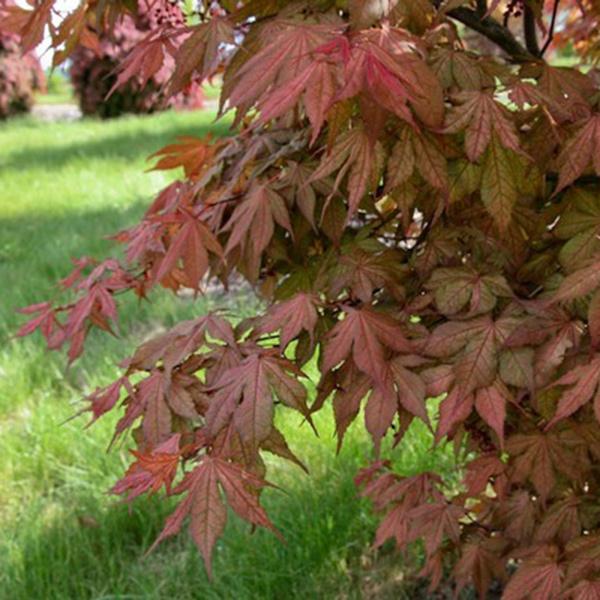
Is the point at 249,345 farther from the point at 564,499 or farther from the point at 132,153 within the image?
the point at 132,153

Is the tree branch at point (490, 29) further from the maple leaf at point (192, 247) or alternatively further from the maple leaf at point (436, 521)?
the maple leaf at point (436, 521)

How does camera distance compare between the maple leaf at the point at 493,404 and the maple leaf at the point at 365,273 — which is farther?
the maple leaf at the point at 365,273

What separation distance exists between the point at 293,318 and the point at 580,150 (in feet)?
1.46


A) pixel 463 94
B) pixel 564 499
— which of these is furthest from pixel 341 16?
pixel 564 499

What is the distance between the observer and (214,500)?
1128mm

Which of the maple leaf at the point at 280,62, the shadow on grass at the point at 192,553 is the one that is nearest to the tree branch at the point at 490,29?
the maple leaf at the point at 280,62

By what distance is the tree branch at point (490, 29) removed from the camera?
4.82ft

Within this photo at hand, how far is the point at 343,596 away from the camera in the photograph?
86.5 inches

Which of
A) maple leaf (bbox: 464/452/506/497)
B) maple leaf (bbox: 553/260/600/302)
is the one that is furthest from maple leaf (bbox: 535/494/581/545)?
maple leaf (bbox: 553/260/600/302)

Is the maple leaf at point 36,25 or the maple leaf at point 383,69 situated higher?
the maple leaf at point 36,25

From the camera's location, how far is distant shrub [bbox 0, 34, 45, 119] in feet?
56.4

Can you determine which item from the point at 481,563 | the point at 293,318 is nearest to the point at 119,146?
the point at 481,563

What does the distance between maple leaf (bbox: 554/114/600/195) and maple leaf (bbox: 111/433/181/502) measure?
0.62 meters

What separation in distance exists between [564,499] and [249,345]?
0.63m
